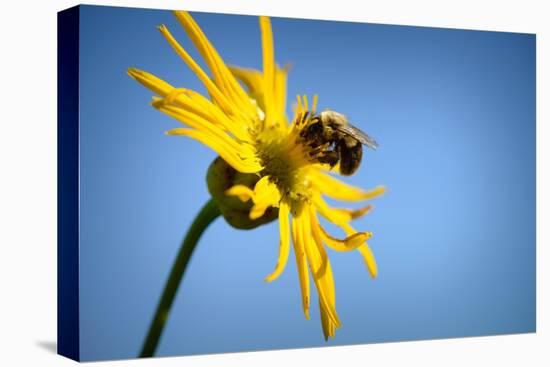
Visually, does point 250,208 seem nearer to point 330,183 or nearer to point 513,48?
point 330,183

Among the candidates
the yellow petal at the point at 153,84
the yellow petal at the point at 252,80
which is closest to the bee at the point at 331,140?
the yellow petal at the point at 252,80

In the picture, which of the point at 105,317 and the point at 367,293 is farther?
the point at 367,293

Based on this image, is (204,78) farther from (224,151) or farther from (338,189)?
(338,189)

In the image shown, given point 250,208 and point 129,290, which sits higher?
point 250,208

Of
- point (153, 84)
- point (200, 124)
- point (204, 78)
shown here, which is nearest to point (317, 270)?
point (200, 124)

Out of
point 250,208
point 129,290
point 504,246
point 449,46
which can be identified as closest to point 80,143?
point 129,290

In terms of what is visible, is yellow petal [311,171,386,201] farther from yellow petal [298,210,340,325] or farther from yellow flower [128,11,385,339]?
yellow petal [298,210,340,325]

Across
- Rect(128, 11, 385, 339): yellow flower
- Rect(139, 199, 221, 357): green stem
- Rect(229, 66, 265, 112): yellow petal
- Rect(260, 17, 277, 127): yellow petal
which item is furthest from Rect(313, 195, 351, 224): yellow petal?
Rect(139, 199, 221, 357): green stem
